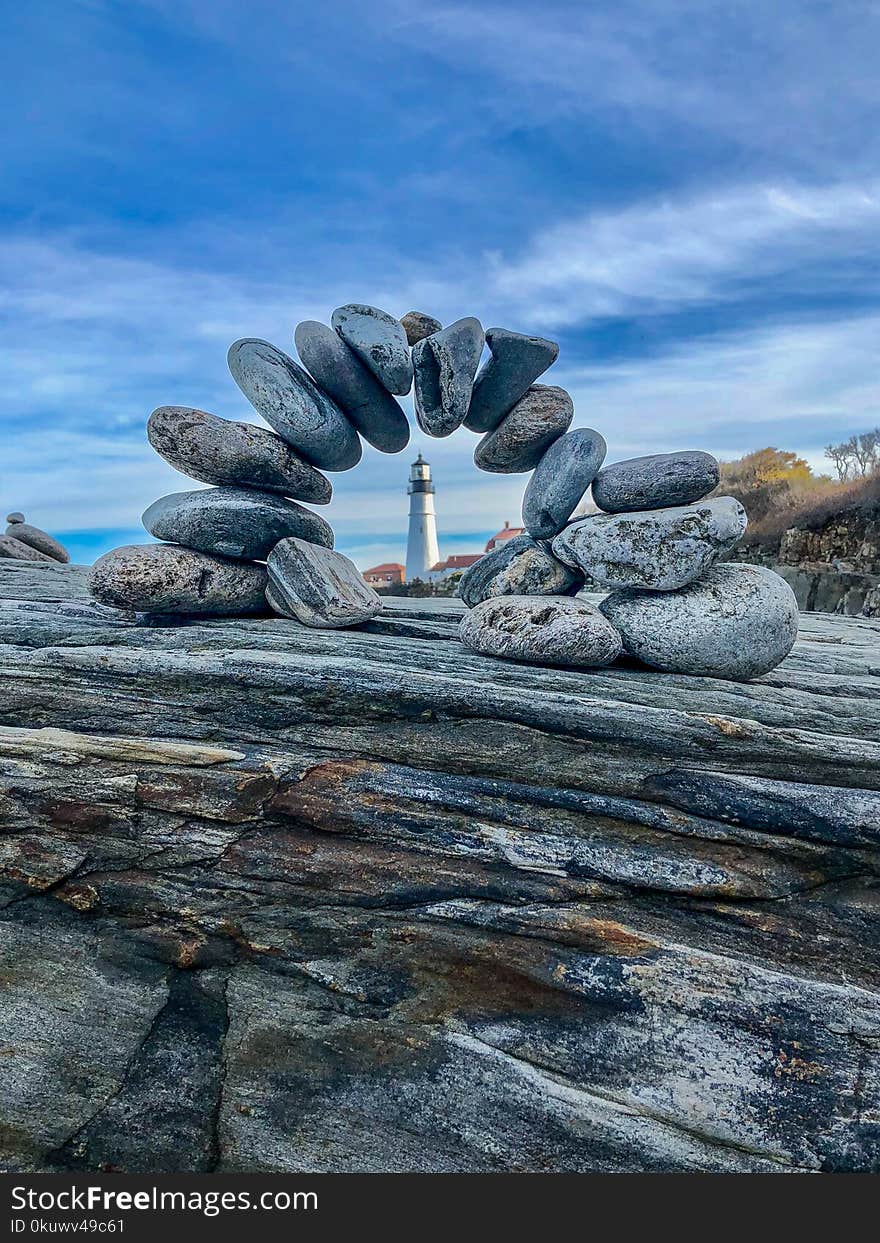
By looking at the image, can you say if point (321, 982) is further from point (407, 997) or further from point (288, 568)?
point (288, 568)

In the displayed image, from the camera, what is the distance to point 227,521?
768 cm

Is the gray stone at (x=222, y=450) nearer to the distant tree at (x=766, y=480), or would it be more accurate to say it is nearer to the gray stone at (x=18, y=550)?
the gray stone at (x=18, y=550)

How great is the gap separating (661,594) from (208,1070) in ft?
17.5

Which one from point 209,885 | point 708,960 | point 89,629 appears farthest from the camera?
point 89,629

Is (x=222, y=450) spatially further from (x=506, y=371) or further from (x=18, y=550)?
(x=18, y=550)

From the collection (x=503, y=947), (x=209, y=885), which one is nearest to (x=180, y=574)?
(x=209, y=885)

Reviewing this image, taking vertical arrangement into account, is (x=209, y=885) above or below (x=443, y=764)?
below

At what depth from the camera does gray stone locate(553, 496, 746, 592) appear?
→ 6.93 m

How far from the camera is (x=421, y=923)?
18.5 feet

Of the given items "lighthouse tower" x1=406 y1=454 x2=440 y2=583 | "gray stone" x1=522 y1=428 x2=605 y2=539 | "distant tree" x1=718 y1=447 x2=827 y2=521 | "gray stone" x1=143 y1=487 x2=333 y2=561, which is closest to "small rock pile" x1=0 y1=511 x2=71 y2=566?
"gray stone" x1=143 y1=487 x2=333 y2=561

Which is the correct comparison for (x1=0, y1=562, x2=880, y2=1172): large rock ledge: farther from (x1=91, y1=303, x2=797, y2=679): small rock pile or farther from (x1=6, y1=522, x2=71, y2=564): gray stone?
(x1=6, y1=522, x2=71, y2=564): gray stone

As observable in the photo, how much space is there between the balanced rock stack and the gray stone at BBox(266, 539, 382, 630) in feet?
3.94

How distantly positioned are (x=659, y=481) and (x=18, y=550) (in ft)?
57.6

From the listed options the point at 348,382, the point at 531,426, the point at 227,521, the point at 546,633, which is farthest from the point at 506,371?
the point at 227,521
